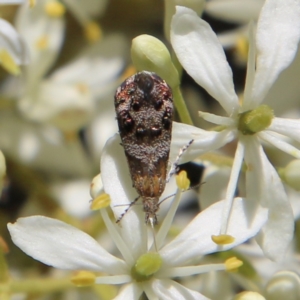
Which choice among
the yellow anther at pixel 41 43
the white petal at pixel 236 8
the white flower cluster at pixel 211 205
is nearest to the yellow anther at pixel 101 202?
the white flower cluster at pixel 211 205

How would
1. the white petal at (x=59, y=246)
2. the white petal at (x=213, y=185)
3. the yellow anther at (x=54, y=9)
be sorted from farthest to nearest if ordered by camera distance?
1. the yellow anther at (x=54, y=9)
2. the white petal at (x=213, y=185)
3. the white petal at (x=59, y=246)

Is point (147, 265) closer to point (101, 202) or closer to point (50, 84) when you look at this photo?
point (101, 202)

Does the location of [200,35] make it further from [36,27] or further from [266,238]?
[36,27]

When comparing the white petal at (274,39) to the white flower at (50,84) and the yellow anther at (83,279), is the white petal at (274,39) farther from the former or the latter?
the white flower at (50,84)

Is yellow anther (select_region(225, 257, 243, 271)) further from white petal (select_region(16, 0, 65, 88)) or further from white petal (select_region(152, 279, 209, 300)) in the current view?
white petal (select_region(16, 0, 65, 88))

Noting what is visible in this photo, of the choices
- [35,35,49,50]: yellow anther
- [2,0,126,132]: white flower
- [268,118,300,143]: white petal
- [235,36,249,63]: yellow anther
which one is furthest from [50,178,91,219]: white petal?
[268,118,300,143]: white petal

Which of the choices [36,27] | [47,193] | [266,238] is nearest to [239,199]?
[266,238]
